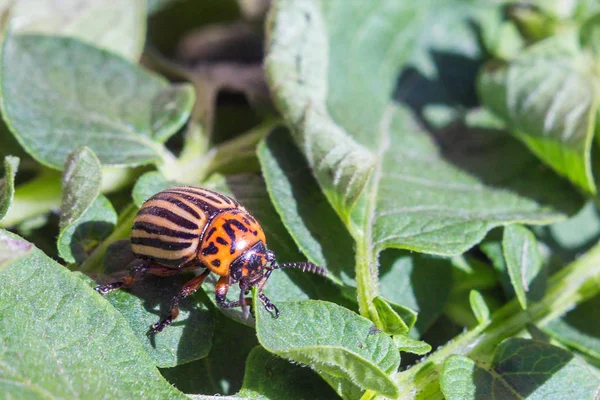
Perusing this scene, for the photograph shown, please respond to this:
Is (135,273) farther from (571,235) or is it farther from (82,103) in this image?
(571,235)

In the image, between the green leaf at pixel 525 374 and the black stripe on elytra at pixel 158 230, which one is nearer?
the green leaf at pixel 525 374

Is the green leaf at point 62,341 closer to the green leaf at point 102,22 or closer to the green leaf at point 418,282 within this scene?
the green leaf at point 418,282

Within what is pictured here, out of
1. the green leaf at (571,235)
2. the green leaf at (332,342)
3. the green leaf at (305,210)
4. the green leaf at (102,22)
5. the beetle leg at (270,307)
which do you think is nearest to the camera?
the green leaf at (332,342)

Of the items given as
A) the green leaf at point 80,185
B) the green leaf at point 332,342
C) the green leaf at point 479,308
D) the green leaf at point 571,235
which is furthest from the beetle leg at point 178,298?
the green leaf at point 571,235

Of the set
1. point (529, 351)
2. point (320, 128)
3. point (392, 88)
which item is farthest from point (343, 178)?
point (392, 88)

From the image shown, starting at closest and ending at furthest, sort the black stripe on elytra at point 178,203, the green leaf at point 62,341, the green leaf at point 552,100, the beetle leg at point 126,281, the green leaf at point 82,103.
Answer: the green leaf at point 62,341, the beetle leg at point 126,281, the black stripe on elytra at point 178,203, the green leaf at point 82,103, the green leaf at point 552,100

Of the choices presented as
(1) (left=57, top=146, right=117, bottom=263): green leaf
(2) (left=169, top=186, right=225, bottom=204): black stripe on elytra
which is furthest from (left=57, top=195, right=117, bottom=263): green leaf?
(2) (left=169, top=186, right=225, bottom=204): black stripe on elytra
